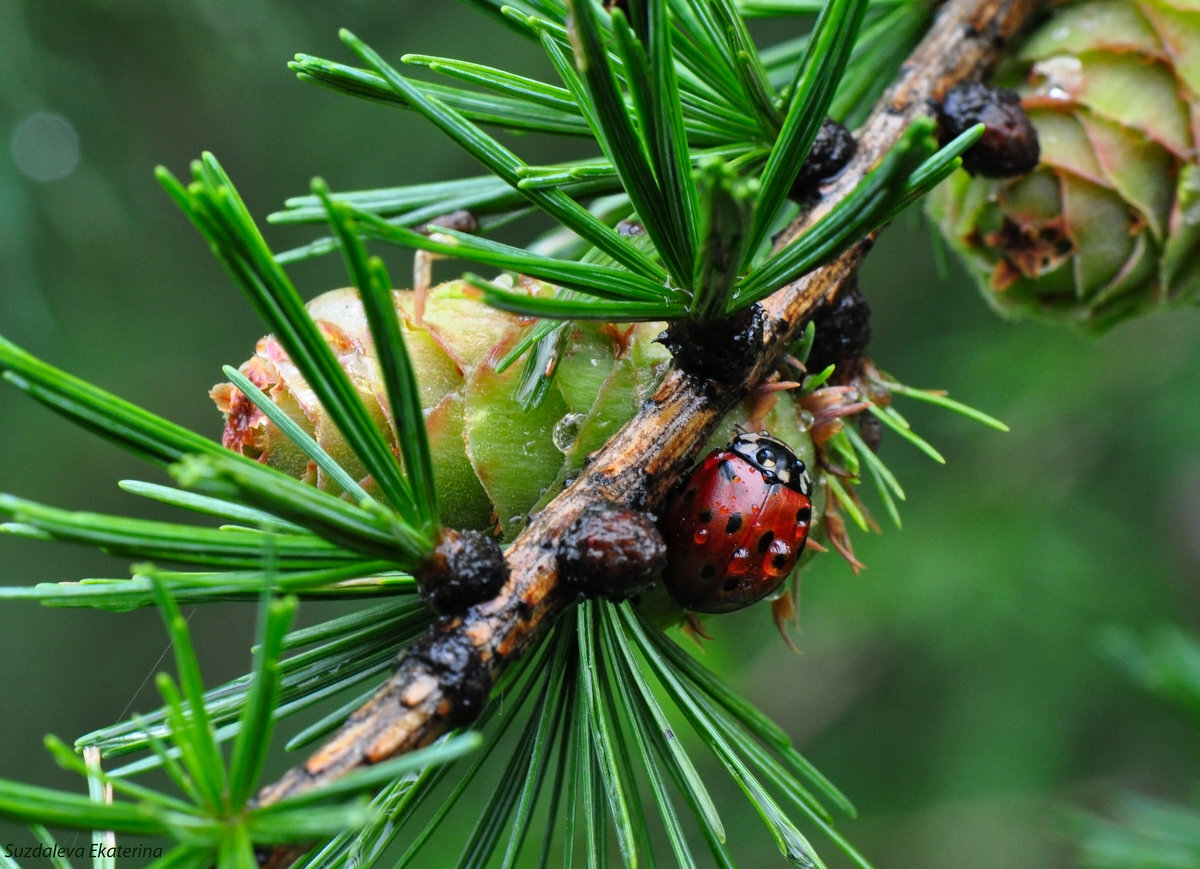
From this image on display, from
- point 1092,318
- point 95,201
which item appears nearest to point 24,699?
point 95,201

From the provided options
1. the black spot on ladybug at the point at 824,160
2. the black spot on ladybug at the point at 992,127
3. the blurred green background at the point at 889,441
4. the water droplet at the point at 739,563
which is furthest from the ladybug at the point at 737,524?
the blurred green background at the point at 889,441

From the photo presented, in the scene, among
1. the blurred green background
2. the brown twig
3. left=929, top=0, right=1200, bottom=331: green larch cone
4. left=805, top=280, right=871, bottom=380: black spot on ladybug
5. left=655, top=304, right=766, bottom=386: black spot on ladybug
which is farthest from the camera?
the blurred green background

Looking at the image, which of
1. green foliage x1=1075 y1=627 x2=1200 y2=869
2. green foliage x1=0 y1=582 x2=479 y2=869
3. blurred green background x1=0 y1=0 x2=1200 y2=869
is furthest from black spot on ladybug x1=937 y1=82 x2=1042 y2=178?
blurred green background x1=0 y1=0 x2=1200 y2=869

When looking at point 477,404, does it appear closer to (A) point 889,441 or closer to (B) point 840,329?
(B) point 840,329

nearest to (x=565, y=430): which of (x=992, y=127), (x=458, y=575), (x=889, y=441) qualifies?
(x=458, y=575)

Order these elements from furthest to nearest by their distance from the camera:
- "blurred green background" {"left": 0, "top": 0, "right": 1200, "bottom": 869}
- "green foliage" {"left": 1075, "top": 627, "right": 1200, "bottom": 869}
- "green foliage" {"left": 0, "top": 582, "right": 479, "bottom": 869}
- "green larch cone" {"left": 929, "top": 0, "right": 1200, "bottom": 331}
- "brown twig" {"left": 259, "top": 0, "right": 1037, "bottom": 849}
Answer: "blurred green background" {"left": 0, "top": 0, "right": 1200, "bottom": 869}
"green foliage" {"left": 1075, "top": 627, "right": 1200, "bottom": 869}
"green larch cone" {"left": 929, "top": 0, "right": 1200, "bottom": 331}
"brown twig" {"left": 259, "top": 0, "right": 1037, "bottom": 849}
"green foliage" {"left": 0, "top": 582, "right": 479, "bottom": 869}

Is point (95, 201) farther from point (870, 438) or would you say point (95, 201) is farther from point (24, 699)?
point (24, 699)

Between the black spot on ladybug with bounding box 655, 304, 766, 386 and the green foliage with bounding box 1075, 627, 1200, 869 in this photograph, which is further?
the green foliage with bounding box 1075, 627, 1200, 869

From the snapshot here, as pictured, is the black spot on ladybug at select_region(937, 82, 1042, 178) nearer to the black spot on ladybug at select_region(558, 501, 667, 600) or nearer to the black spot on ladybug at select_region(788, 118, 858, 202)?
the black spot on ladybug at select_region(788, 118, 858, 202)
